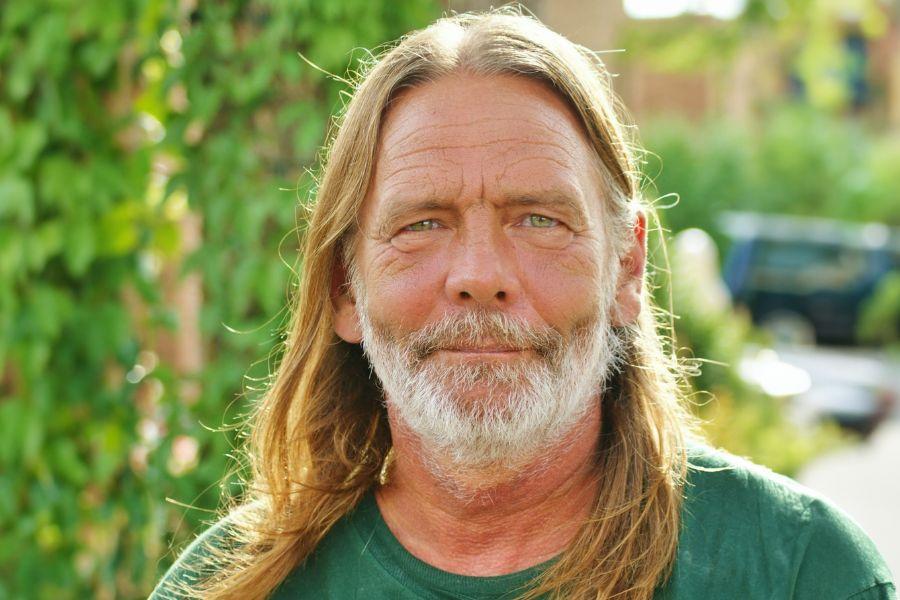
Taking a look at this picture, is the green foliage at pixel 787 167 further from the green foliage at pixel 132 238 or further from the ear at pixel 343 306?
the ear at pixel 343 306

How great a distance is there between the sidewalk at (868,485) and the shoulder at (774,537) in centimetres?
458

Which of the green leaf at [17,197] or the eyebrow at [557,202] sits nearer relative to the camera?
the eyebrow at [557,202]

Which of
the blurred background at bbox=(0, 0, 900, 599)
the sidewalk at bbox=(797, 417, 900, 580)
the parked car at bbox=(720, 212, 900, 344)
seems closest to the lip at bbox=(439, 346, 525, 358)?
the blurred background at bbox=(0, 0, 900, 599)

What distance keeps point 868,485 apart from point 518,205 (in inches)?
298

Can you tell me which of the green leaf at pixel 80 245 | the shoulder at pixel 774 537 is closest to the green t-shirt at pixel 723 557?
the shoulder at pixel 774 537

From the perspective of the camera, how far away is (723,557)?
197 cm

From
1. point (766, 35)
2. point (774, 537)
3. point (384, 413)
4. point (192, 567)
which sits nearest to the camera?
point (774, 537)

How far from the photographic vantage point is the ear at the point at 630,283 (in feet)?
7.40

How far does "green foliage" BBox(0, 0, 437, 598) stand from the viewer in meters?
3.26

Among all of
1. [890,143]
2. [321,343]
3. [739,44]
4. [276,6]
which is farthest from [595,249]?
[890,143]

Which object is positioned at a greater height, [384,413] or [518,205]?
[518,205]

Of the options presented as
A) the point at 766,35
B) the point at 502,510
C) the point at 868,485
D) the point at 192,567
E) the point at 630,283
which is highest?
the point at 766,35

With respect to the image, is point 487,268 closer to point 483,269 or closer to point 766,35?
point 483,269

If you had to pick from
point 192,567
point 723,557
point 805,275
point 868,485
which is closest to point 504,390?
point 723,557
